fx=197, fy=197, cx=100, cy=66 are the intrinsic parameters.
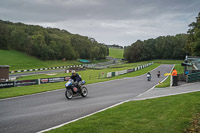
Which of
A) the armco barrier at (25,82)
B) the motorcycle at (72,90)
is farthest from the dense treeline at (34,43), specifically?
the motorcycle at (72,90)

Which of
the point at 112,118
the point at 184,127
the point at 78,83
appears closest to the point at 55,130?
the point at 112,118

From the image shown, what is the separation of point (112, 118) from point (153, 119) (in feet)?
4.99

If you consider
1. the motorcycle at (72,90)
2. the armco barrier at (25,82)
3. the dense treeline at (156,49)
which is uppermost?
the dense treeline at (156,49)

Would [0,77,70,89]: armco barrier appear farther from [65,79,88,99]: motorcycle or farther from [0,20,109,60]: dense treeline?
[0,20,109,60]: dense treeline

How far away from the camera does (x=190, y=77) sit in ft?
70.0

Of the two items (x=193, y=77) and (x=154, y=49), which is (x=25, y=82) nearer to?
(x=193, y=77)

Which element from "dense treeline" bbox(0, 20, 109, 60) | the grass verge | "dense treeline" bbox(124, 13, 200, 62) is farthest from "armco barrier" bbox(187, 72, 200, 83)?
"dense treeline" bbox(124, 13, 200, 62)

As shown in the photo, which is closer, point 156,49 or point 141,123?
point 141,123

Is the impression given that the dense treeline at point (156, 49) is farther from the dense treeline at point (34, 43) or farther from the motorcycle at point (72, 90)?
the motorcycle at point (72, 90)

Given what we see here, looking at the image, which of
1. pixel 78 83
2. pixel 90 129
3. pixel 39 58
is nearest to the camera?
pixel 90 129

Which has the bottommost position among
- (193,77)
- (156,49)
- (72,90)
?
(72,90)

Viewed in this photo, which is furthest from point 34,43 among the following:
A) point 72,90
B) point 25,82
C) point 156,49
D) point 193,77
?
point 72,90

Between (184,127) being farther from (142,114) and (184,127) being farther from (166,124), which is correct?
(142,114)

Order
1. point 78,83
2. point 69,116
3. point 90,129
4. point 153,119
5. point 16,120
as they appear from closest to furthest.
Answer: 1. point 90,129
2. point 153,119
3. point 16,120
4. point 69,116
5. point 78,83
